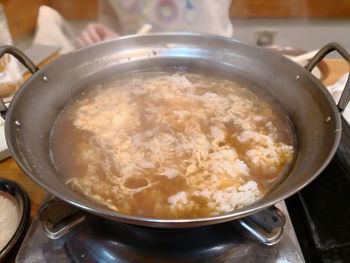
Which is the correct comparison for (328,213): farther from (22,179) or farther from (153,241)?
(22,179)

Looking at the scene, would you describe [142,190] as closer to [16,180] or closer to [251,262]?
[251,262]

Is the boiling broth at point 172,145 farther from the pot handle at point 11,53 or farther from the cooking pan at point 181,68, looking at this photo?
the pot handle at point 11,53

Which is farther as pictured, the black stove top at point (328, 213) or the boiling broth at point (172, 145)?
the black stove top at point (328, 213)

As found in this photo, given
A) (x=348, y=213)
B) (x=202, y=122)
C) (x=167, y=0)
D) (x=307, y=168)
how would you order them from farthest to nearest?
(x=167, y=0) < (x=202, y=122) < (x=348, y=213) < (x=307, y=168)

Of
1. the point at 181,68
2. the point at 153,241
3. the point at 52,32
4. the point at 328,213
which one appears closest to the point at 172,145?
the point at 153,241

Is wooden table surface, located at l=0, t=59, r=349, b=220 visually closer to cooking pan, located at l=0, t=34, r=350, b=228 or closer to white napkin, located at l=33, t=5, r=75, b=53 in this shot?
cooking pan, located at l=0, t=34, r=350, b=228

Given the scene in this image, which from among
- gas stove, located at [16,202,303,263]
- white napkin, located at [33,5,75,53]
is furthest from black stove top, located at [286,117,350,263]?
white napkin, located at [33,5,75,53]

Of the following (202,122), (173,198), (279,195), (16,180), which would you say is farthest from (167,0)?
(279,195)

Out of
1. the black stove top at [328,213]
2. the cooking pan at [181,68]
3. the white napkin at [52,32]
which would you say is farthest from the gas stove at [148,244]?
the white napkin at [52,32]
